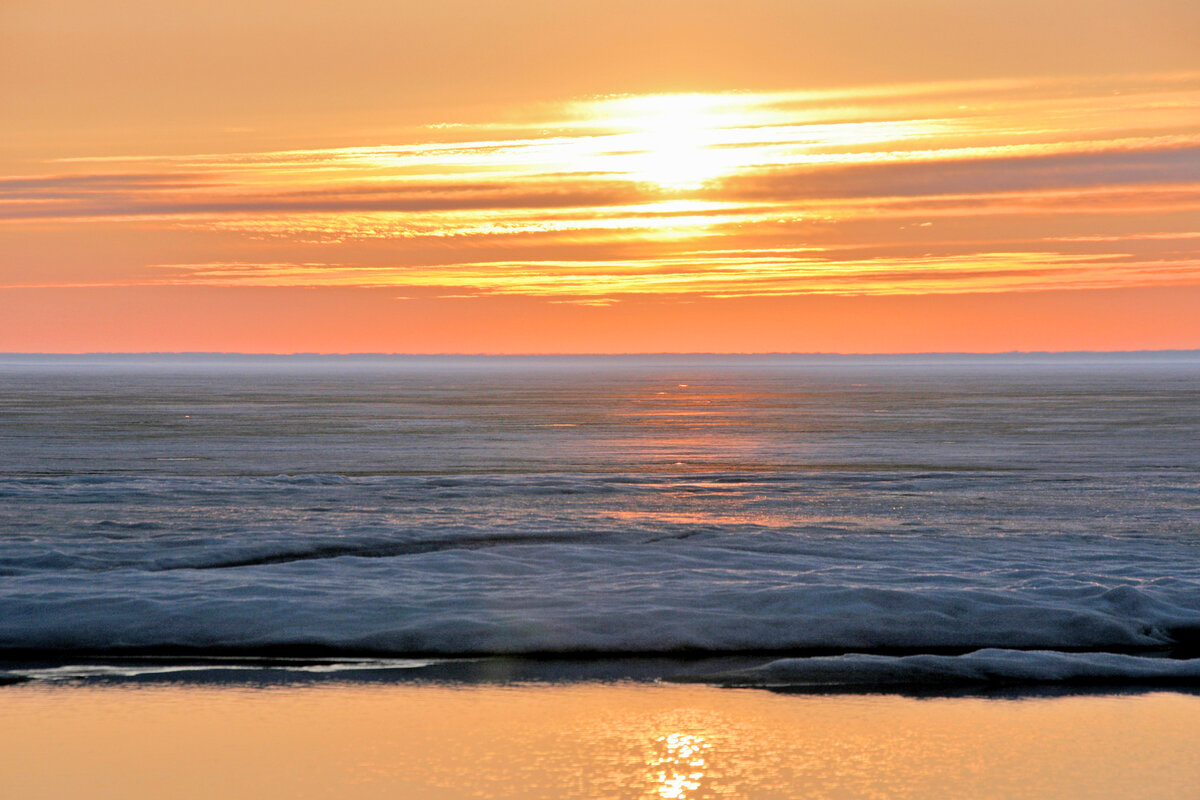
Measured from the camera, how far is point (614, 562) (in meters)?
12.7

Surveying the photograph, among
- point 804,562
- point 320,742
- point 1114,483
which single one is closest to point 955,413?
point 1114,483

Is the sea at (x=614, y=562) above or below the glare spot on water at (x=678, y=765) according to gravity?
above

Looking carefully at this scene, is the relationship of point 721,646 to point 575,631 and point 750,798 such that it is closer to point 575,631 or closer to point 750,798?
point 575,631

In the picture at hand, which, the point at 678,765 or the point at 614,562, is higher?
the point at 614,562

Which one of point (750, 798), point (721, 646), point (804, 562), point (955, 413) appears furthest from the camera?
point (955, 413)

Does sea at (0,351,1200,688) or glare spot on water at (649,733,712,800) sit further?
sea at (0,351,1200,688)

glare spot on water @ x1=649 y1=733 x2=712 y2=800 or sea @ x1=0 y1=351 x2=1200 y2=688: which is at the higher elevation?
sea @ x1=0 y1=351 x2=1200 y2=688

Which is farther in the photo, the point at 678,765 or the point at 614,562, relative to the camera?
the point at 614,562

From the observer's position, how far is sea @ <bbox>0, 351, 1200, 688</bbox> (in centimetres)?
938

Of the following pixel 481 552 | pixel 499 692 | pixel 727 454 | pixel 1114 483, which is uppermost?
pixel 727 454

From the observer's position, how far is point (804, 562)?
1259 centimetres

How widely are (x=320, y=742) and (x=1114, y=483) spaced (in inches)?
671

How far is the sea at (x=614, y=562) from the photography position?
938 cm

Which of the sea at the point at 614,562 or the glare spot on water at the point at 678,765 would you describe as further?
the sea at the point at 614,562
